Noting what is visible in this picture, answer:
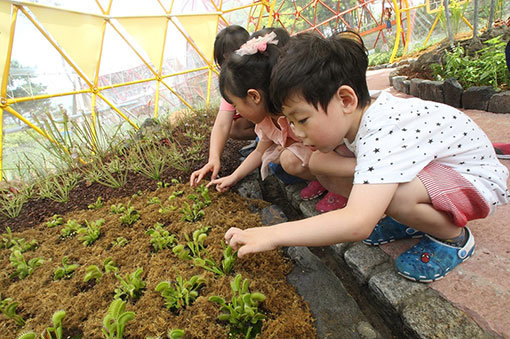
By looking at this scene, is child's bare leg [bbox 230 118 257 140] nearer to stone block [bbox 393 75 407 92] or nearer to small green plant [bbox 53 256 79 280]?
small green plant [bbox 53 256 79 280]

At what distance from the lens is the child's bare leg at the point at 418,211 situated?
100 cm

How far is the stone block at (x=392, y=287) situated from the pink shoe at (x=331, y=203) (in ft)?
1.67

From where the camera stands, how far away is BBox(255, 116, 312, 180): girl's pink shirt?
5.04ft

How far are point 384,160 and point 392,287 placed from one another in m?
0.48

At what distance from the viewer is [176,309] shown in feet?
3.39

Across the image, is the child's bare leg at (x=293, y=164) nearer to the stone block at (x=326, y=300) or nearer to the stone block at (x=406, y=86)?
the stone block at (x=326, y=300)

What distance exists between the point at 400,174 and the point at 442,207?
0.25 metres

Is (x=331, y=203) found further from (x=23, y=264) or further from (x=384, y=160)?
(x=23, y=264)

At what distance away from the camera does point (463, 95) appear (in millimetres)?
2740

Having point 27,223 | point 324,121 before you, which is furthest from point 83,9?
point 324,121

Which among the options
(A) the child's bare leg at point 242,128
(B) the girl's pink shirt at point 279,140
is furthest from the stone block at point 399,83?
(B) the girl's pink shirt at point 279,140

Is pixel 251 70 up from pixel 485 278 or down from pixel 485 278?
up

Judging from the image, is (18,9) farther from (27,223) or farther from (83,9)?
(27,223)

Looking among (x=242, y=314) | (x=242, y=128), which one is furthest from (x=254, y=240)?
(x=242, y=128)
